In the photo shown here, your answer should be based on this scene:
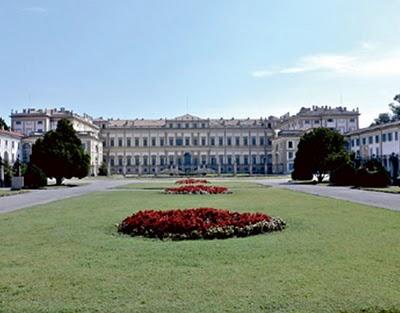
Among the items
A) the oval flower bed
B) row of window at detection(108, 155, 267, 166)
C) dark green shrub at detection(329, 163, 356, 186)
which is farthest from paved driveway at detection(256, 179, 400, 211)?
row of window at detection(108, 155, 267, 166)

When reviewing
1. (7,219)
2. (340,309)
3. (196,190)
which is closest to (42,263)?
(340,309)

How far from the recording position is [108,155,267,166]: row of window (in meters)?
116

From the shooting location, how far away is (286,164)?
98.8m

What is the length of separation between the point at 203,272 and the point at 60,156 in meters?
36.7

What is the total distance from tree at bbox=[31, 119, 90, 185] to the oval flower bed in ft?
104

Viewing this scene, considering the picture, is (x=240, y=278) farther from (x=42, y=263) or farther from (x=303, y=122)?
(x=303, y=122)

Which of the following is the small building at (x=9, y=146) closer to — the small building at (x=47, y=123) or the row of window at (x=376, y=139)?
the small building at (x=47, y=123)

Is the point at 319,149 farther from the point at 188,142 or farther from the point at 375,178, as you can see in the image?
the point at 188,142

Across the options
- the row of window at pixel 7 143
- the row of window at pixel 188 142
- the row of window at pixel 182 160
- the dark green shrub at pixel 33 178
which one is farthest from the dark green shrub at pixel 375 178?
the row of window at pixel 188 142

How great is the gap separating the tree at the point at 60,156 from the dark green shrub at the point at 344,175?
2024cm

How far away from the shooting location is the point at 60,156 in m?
41.8

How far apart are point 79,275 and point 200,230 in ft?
12.7

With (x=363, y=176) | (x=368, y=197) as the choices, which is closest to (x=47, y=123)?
(x=363, y=176)

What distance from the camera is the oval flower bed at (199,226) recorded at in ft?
33.3
